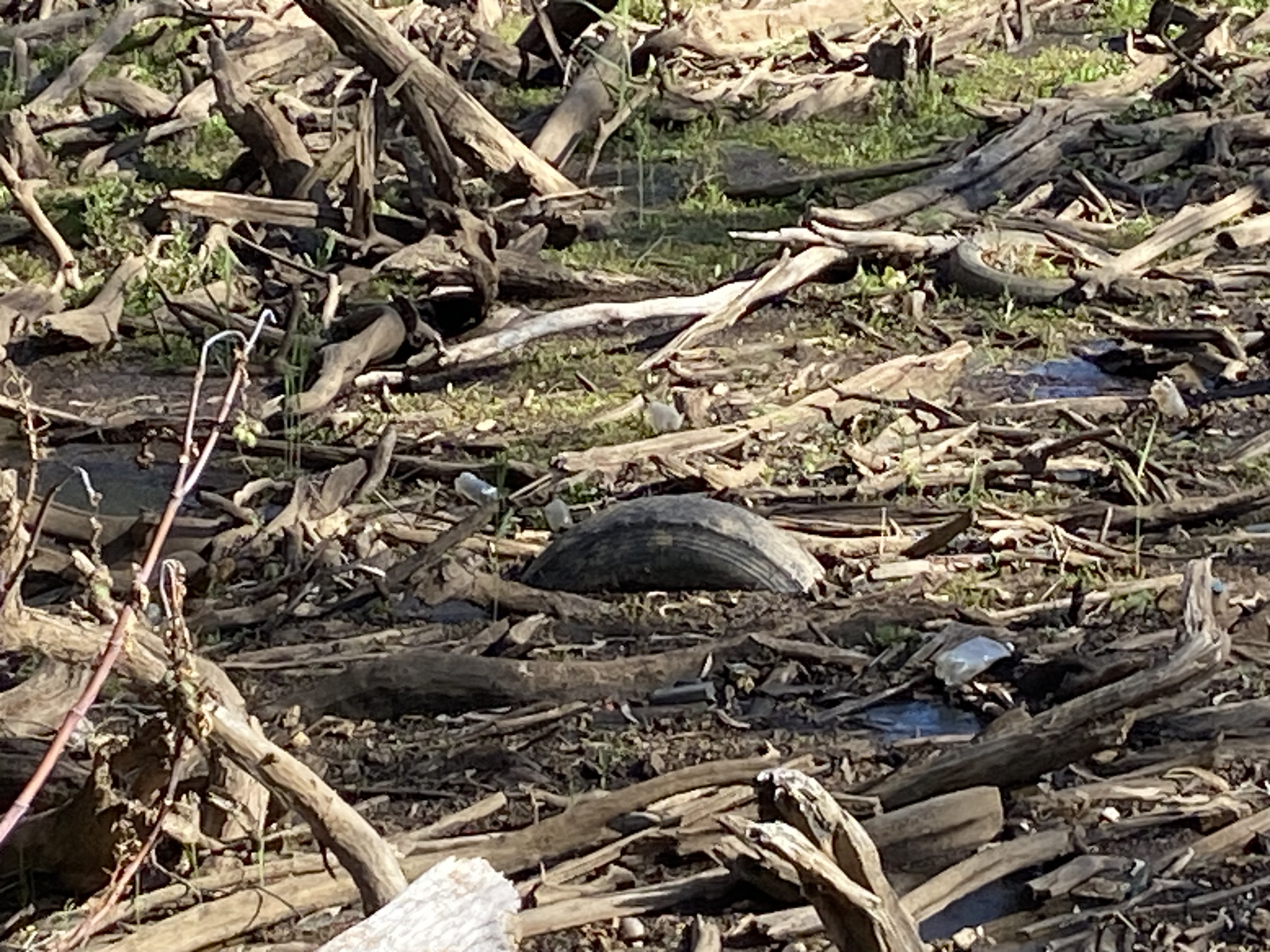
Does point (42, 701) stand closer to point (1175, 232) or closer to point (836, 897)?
point (836, 897)

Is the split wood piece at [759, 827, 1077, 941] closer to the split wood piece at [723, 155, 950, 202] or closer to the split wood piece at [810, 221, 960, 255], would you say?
the split wood piece at [810, 221, 960, 255]

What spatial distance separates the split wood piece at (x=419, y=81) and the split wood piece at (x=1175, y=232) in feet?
8.50

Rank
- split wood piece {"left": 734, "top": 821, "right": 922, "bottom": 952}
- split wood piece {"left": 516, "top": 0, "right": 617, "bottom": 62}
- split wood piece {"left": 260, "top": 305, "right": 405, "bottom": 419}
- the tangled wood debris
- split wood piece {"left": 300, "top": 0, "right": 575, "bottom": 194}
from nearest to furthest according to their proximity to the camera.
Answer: split wood piece {"left": 734, "top": 821, "right": 922, "bottom": 952}, the tangled wood debris, split wood piece {"left": 260, "top": 305, "right": 405, "bottom": 419}, split wood piece {"left": 300, "top": 0, "right": 575, "bottom": 194}, split wood piece {"left": 516, "top": 0, "right": 617, "bottom": 62}

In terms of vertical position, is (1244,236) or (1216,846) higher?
(1216,846)

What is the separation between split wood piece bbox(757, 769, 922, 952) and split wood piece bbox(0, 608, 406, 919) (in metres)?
0.61

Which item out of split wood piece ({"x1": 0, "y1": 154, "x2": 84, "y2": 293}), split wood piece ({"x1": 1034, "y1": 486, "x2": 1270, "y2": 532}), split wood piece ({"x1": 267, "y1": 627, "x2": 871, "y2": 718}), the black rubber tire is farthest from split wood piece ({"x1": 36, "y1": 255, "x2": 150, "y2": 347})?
split wood piece ({"x1": 1034, "y1": 486, "x2": 1270, "y2": 532})

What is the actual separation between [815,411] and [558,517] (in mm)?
1234

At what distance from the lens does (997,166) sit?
966 centimetres

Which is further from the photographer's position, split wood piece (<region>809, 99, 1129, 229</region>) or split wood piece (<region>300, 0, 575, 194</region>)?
split wood piece (<region>809, 99, 1129, 229</region>)

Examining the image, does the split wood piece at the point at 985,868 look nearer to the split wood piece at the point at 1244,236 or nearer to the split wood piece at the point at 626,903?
the split wood piece at the point at 626,903

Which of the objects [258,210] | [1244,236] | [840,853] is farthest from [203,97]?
[840,853]

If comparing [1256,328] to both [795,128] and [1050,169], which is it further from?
[795,128]

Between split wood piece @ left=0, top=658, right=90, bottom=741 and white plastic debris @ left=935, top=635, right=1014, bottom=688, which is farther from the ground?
split wood piece @ left=0, top=658, right=90, bottom=741

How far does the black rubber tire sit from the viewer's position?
18.3 ft
